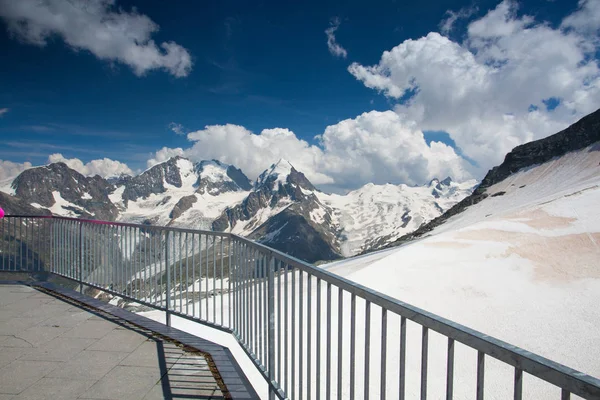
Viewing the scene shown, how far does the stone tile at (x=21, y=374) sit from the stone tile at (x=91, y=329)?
965mm

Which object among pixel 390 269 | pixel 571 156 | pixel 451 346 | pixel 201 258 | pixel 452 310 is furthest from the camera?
pixel 571 156

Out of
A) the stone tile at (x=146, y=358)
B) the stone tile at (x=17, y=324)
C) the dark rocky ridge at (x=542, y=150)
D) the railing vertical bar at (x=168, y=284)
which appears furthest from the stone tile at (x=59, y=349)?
the dark rocky ridge at (x=542, y=150)

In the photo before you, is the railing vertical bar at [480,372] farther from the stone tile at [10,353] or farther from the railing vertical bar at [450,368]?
the stone tile at [10,353]

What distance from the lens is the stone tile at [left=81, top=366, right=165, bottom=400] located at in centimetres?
425

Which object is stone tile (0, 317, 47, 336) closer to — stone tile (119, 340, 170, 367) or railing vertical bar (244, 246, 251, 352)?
stone tile (119, 340, 170, 367)

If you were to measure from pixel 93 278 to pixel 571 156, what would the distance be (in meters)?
59.5

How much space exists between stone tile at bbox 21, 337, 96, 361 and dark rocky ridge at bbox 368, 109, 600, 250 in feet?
154

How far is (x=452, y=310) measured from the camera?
32.8ft

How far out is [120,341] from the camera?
18.9 feet

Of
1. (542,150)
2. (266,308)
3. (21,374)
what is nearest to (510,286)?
(266,308)

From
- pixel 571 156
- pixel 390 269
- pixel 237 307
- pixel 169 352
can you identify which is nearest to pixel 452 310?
pixel 390 269

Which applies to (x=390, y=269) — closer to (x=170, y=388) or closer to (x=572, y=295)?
(x=572, y=295)

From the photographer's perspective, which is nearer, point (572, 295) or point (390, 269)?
point (572, 295)

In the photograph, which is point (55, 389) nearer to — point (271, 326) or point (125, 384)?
point (125, 384)
